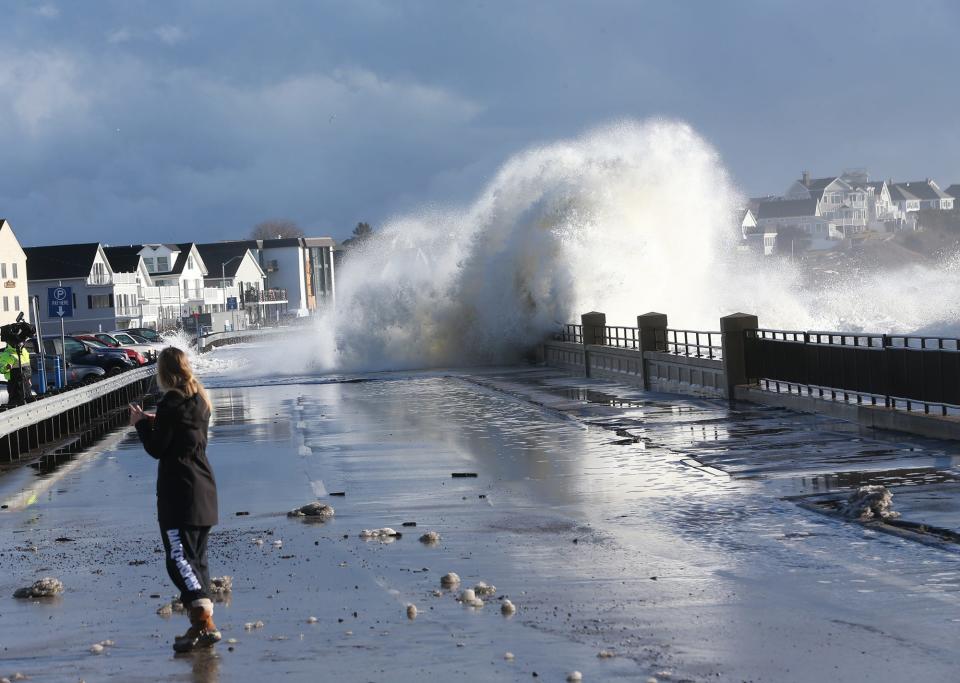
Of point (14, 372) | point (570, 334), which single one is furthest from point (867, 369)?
point (570, 334)

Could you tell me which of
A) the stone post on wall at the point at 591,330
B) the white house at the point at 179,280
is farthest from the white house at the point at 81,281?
the stone post on wall at the point at 591,330

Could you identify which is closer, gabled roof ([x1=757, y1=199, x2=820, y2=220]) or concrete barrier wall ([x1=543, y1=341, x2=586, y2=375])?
concrete barrier wall ([x1=543, y1=341, x2=586, y2=375])

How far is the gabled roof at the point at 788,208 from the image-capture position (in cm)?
17912

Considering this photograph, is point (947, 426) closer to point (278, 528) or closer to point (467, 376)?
point (278, 528)

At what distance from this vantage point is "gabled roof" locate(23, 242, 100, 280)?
104125mm

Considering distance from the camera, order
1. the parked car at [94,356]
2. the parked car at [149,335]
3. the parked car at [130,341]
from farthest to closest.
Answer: the parked car at [149,335] → the parked car at [130,341] → the parked car at [94,356]

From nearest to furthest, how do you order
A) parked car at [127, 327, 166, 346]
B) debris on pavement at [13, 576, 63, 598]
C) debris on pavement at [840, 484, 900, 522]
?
debris on pavement at [13, 576, 63, 598] < debris on pavement at [840, 484, 900, 522] < parked car at [127, 327, 166, 346]

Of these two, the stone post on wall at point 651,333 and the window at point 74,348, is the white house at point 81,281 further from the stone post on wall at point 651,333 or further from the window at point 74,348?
the stone post on wall at point 651,333

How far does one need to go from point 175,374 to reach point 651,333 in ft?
70.3

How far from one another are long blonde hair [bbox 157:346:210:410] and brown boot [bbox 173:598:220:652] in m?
1.09

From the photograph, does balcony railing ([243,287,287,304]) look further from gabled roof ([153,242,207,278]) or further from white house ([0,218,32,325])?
white house ([0,218,32,325])

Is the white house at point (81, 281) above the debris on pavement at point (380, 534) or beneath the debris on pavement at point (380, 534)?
above

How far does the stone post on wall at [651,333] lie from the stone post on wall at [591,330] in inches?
205

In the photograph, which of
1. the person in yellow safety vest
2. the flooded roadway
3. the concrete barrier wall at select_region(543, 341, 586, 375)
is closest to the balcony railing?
the concrete barrier wall at select_region(543, 341, 586, 375)
